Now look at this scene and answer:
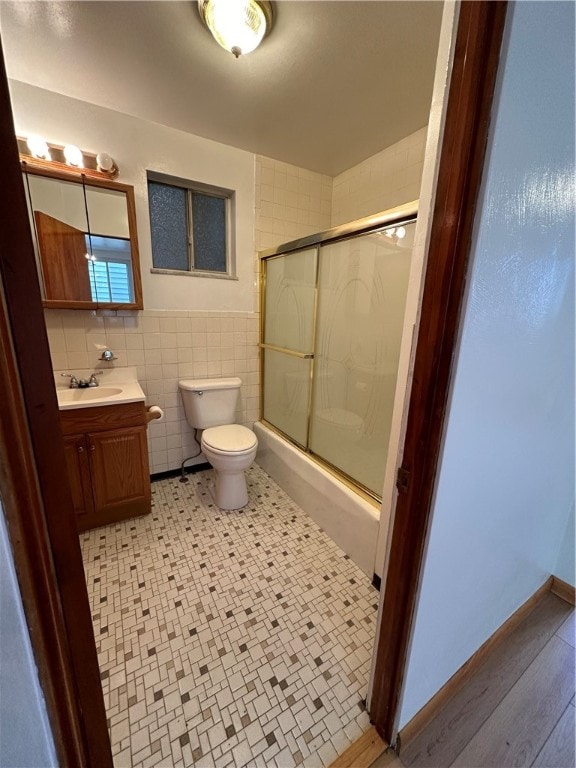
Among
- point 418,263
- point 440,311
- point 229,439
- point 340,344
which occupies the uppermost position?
point 418,263

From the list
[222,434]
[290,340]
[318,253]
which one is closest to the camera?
[318,253]

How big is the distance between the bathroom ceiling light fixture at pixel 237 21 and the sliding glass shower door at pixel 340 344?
0.89 meters

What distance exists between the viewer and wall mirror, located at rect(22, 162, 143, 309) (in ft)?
5.50

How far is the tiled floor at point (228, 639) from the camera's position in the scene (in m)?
0.95

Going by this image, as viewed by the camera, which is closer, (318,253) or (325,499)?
(325,499)

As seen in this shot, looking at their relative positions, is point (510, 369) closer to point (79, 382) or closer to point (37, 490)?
point (37, 490)

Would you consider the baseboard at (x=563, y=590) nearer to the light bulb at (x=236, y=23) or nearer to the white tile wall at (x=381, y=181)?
the white tile wall at (x=381, y=181)

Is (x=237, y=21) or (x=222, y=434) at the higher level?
(x=237, y=21)

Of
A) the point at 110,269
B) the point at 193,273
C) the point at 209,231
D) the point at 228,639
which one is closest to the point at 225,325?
the point at 193,273

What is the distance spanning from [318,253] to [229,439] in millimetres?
1324

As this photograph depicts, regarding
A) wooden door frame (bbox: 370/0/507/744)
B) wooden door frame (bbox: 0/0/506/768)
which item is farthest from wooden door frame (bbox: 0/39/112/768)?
wooden door frame (bbox: 370/0/507/744)

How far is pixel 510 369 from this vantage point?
795 mm

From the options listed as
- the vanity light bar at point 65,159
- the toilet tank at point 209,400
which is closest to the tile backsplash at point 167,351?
the toilet tank at point 209,400

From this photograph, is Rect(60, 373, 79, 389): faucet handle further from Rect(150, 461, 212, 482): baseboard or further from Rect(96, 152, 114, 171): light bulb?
Rect(96, 152, 114, 171): light bulb
